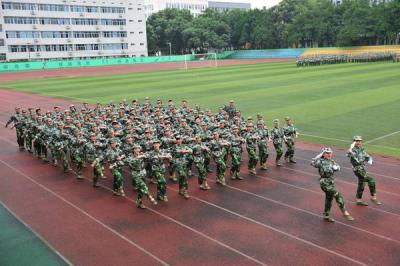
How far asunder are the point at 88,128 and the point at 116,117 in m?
2.13

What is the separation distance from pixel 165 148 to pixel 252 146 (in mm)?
2847

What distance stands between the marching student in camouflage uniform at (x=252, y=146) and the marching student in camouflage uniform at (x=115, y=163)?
13.6 feet

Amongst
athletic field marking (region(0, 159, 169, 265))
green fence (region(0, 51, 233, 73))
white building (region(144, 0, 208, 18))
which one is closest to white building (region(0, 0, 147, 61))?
green fence (region(0, 51, 233, 73))

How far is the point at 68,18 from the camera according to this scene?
90.6m

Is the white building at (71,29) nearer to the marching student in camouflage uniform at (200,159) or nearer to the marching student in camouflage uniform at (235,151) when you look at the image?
the marching student in camouflage uniform at (235,151)

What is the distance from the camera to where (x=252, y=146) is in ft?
44.5

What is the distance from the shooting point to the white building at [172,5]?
501 feet

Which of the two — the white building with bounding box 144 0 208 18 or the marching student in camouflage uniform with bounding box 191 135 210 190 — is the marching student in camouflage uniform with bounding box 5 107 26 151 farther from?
the white building with bounding box 144 0 208 18

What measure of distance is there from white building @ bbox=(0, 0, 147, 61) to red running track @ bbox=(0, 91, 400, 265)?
78129 mm

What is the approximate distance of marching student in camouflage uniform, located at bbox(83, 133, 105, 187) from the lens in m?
12.6

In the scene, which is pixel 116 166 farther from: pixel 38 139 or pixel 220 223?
pixel 38 139

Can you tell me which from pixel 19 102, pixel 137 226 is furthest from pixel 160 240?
pixel 19 102

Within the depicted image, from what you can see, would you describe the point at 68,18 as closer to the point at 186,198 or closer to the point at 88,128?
the point at 88,128

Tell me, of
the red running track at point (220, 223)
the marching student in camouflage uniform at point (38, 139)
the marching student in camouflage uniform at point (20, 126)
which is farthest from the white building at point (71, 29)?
the red running track at point (220, 223)
